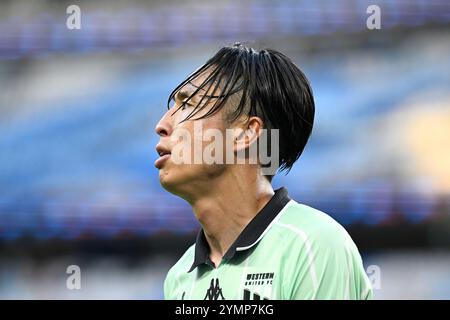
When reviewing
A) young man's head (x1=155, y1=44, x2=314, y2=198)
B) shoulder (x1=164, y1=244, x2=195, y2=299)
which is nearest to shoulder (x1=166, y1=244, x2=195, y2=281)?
shoulder (x1=164, y1=244, x2=195, y2=299)

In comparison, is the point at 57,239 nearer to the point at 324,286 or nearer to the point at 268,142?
the point at 268,142

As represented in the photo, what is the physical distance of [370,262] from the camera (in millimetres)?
4570

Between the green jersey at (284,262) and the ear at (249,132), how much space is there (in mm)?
173

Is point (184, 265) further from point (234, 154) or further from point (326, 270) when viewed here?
point (326, 270)

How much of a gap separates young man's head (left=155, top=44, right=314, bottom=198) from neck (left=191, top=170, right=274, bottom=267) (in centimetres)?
3

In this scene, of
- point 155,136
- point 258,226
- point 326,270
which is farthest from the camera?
point 155,136

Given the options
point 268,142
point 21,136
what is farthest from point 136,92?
point 268,142

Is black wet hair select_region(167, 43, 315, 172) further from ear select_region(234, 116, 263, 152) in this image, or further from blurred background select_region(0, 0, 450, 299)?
blurred background select_region(0, 0, 450, 299)

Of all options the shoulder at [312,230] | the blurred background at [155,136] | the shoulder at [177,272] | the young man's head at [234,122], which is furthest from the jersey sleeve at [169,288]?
the blurred background at [155,136]

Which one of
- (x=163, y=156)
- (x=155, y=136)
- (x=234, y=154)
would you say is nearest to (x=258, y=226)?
(x=234, y=154)

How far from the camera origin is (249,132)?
2273 millimetres

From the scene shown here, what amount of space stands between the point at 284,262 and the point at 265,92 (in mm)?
502
